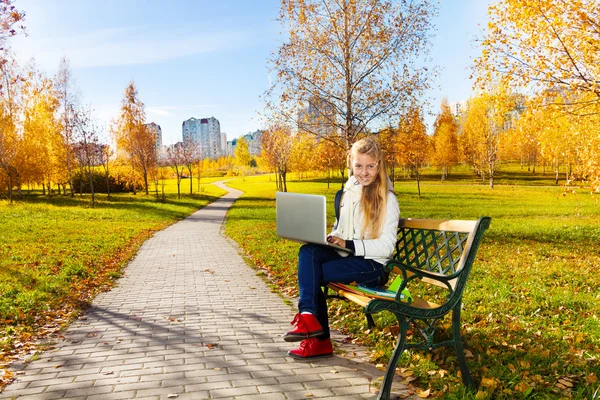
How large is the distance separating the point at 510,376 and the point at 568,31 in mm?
8709

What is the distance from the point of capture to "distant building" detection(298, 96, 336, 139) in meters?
14.9

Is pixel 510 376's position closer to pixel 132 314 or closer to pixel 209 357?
pixel 209 357

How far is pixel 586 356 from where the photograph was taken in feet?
13.3

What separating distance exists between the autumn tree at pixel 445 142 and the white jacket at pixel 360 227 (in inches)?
2145

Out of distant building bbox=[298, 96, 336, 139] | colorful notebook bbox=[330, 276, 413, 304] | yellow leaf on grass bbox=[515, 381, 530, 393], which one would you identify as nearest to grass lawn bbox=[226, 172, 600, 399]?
yellow leaf on grass bbox=[515, 381, 530, 393]

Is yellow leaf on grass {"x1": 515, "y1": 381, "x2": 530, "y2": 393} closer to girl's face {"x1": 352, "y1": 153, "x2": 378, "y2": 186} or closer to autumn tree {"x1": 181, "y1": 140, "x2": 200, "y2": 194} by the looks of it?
girl's face {"x1": 352, "y1": 153, "x2": 378, "y2": 186}

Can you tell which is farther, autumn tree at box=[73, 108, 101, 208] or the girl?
autumn tree at box=[73, 108, 101, 208]

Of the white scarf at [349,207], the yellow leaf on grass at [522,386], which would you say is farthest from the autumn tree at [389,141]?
the yellow leaf on grass at [522,386]

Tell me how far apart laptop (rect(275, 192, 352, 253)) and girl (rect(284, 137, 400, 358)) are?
Answer: 0.38 ft

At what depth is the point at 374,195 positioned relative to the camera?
4.07m

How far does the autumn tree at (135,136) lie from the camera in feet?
121

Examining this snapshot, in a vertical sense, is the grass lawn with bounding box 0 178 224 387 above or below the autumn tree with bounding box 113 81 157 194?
below

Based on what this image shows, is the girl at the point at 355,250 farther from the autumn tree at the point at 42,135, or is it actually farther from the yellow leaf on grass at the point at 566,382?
the autumn tree at the point at 42,135

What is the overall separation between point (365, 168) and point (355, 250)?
71cm
